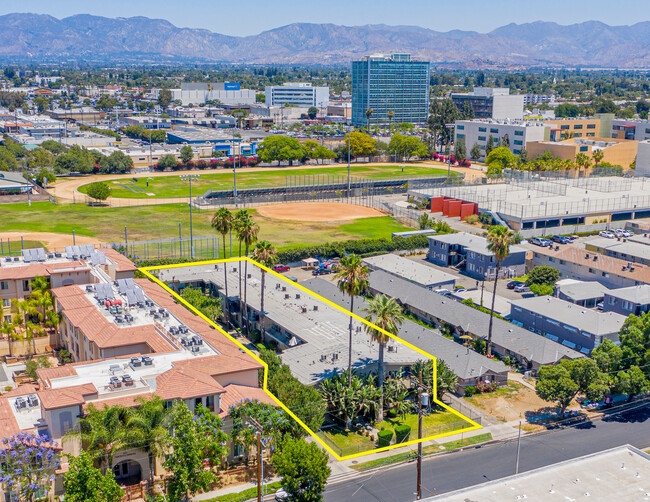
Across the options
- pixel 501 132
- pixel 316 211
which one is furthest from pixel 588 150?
pixel 316 211

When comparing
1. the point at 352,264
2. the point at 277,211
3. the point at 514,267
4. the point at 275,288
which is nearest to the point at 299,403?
the point at 352,264

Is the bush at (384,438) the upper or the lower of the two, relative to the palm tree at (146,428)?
lower

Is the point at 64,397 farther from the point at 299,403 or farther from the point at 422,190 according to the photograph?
the point at 422,190

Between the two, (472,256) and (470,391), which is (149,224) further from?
(470,391)

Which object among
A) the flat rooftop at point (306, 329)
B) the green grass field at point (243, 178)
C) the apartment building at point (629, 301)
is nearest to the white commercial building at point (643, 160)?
the green grass field at point (243, 178)

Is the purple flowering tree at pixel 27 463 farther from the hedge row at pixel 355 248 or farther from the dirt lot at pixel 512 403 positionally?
the hedge row at pixel 355 248

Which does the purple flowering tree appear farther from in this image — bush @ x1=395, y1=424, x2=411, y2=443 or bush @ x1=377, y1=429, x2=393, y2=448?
bush @ x1=395, y1=424, x2=411, y2=443
